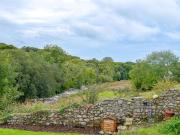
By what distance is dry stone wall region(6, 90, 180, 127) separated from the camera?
906 inches

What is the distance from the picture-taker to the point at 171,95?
75.3 ft

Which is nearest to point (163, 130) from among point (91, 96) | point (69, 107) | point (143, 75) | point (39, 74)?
point (69, 107)

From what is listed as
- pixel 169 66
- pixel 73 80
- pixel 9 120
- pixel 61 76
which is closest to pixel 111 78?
pixel 73 80

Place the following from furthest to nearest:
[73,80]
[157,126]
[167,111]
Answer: [73,80] < [167,111] < [157,126]

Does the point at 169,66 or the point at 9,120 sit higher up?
the point at 169,66

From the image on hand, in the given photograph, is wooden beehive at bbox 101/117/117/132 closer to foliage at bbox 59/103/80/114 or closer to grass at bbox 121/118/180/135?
foliage at bbox 59/103/80/114

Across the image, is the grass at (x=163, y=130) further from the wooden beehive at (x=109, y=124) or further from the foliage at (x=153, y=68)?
the foliage at (x=153, y=68)

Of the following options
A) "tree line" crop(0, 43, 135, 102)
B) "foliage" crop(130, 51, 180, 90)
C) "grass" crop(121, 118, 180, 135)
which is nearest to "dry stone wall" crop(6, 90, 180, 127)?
"grass" crop(121, 118, 180, 135)

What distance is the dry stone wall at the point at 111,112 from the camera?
75.5 feet

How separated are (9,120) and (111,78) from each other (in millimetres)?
76853

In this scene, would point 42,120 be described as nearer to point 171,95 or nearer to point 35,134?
point 35,134

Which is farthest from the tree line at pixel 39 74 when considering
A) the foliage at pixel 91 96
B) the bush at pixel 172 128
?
the bush at pixel 172 128

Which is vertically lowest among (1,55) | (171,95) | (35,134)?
(35,134)

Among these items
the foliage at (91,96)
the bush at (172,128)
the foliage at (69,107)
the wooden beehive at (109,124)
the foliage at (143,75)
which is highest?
the foliage at (143,75)
